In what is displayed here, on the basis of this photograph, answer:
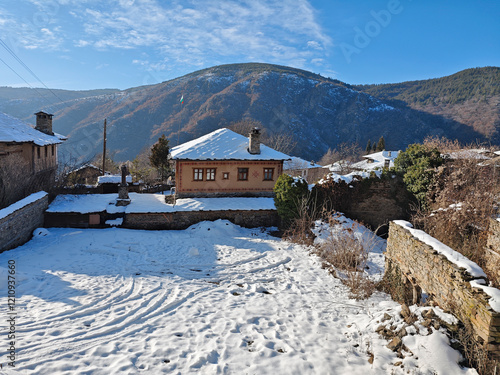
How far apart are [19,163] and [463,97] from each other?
360 feet

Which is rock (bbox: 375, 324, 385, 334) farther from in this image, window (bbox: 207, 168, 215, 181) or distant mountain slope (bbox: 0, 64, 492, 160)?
distant mountain slope (bbox: 0, 64, 492, 160)

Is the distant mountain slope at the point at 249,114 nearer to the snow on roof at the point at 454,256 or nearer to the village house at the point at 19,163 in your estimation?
the village house at the point at 19,163

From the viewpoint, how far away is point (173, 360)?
5.35m

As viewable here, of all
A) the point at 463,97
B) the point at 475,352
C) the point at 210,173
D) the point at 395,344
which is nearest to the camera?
the point at 475,352

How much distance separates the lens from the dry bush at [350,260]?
8672 millimetres

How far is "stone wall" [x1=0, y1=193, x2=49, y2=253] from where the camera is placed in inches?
446

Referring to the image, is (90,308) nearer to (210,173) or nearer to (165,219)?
(165,219)

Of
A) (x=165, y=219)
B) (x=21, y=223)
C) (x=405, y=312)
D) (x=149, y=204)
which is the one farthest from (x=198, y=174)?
(x=405, y=312)

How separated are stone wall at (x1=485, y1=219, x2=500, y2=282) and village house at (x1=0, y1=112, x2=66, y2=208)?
19192mm

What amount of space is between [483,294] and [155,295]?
7.74 metres

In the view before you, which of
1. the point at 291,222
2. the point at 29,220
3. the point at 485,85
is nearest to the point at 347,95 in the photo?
the point at 485,85

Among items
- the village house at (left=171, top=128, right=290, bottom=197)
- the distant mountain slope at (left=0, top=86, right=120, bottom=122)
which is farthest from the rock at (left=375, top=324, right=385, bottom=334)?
the distant mountain slope at (left=0, top=86, right=120, bottom=122)

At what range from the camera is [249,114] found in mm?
87250

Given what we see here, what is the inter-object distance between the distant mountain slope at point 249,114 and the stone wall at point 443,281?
6310 centimetres
